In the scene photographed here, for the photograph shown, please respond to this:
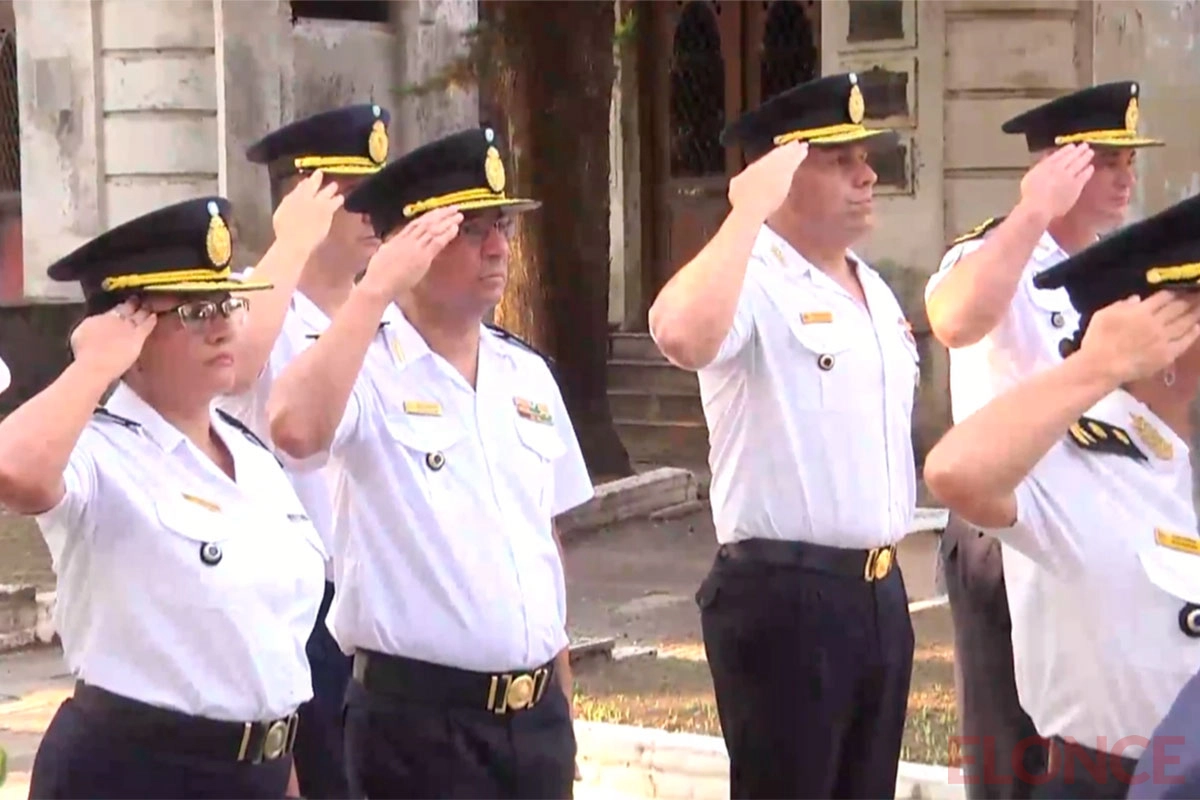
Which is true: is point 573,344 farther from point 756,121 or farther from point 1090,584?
point 1090,584

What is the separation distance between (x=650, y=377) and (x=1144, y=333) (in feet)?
39.2

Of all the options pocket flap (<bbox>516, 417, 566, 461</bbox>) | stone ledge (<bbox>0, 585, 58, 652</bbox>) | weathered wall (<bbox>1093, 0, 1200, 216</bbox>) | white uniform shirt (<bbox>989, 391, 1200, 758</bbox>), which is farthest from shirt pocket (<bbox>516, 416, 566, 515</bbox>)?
A: weathered wall (<bbox>1093, 0, 1200, 216</bbox>)

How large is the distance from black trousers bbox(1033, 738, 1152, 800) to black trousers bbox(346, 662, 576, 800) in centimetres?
105

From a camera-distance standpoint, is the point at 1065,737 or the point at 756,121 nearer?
the point at 1065,737

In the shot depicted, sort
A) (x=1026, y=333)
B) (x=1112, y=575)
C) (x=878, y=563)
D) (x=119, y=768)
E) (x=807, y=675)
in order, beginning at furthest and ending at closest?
(x=1026, y=333) → (x=878, y=563) → (x=807, y=675) → (x=119, y=768) → (x=1112, y=575)

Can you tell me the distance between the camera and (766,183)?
464cm

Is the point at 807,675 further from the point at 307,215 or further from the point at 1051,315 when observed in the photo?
the point at 307,215

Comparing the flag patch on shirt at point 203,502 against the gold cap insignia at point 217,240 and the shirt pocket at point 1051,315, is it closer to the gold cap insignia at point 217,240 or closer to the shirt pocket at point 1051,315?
the gold cap insignia at point 217,240

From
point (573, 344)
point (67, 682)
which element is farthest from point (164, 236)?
point (573, 344)

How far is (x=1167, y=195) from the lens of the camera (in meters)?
10.1

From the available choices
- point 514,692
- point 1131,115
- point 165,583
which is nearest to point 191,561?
point 165,583

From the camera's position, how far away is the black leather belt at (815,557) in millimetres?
4637

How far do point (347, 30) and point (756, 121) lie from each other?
33.7ft

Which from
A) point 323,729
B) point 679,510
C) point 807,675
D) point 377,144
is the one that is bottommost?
point 679,510
